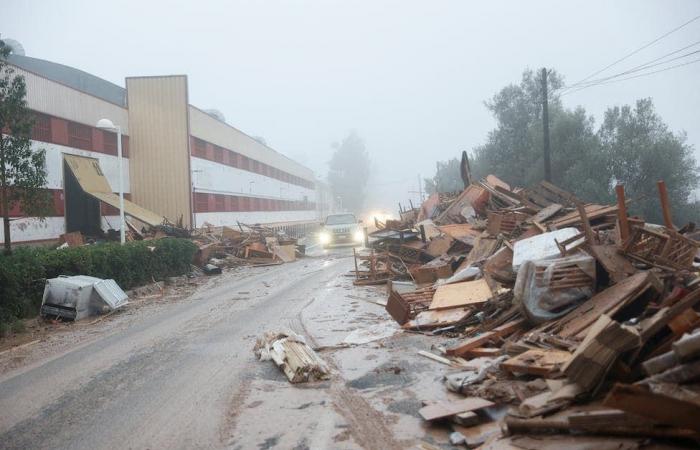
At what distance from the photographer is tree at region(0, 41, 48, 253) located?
1240 cm

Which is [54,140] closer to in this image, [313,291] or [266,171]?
[313,291]

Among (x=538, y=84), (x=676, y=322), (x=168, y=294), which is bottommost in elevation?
(x=168, y=294)

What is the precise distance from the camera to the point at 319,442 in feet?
14.7

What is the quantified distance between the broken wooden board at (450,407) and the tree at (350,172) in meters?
91.8

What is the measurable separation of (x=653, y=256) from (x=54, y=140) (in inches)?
871

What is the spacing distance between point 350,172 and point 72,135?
79222 millimetres

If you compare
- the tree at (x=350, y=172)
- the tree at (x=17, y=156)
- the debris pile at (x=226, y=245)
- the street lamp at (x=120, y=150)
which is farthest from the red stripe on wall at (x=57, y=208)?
the tree at (x=350, y=172)

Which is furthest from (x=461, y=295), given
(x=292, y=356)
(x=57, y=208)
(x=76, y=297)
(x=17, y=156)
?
(x=57, y=208)

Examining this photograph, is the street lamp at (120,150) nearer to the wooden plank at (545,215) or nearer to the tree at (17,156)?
the tree at (17,156)

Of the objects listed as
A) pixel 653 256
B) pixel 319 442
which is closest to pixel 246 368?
pixel 319 442

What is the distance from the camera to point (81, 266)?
41.4ft

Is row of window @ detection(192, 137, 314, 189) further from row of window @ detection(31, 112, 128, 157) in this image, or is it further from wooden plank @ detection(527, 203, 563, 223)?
wooden plank @ detection(527, 203, 563, 223)

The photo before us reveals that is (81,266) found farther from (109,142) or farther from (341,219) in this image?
(341,219)

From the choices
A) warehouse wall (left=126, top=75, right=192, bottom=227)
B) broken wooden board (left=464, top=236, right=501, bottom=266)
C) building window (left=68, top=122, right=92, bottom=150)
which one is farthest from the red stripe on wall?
broken wooden board (left=464, top=236, right=501, bottom=266)
